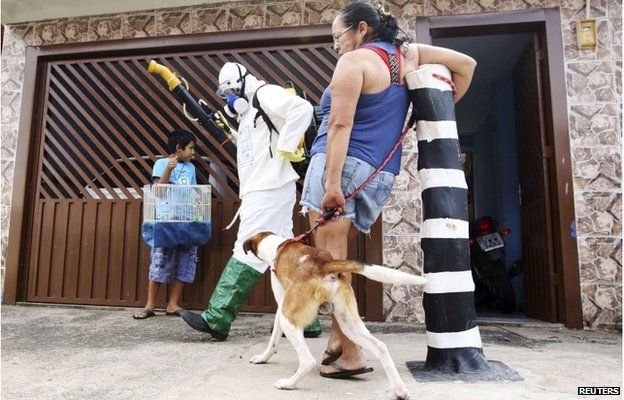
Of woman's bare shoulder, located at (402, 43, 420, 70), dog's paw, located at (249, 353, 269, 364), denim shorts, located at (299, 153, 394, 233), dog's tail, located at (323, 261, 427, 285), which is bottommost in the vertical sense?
dog's paw, located at (249, 353, 269, 364)

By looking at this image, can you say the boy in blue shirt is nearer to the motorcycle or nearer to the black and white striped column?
the black and white striped column

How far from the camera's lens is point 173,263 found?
150 inches

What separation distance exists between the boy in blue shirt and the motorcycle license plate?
332cm

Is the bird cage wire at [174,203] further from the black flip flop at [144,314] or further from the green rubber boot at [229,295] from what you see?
the green rubber boot at [229,295]

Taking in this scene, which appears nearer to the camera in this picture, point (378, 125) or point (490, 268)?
point (378, 125)

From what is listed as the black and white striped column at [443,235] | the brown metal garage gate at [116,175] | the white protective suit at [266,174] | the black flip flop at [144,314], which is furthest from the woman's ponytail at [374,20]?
the black flip flop at [144,314]

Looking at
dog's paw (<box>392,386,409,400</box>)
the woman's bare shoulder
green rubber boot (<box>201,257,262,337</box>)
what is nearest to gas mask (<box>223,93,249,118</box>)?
green rubber boot (<box>201,257,262,337</box>)

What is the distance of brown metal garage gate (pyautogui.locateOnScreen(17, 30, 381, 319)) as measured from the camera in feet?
13.7

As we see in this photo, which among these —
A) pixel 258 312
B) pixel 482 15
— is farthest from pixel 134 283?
pixel 482 15

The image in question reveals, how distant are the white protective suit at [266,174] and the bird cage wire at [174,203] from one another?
84 centimetres

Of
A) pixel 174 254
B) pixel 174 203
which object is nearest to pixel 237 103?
pixel 174 203

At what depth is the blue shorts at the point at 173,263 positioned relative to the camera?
12.3ft

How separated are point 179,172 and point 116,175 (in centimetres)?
115

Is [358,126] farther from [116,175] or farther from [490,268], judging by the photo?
[490,268]
